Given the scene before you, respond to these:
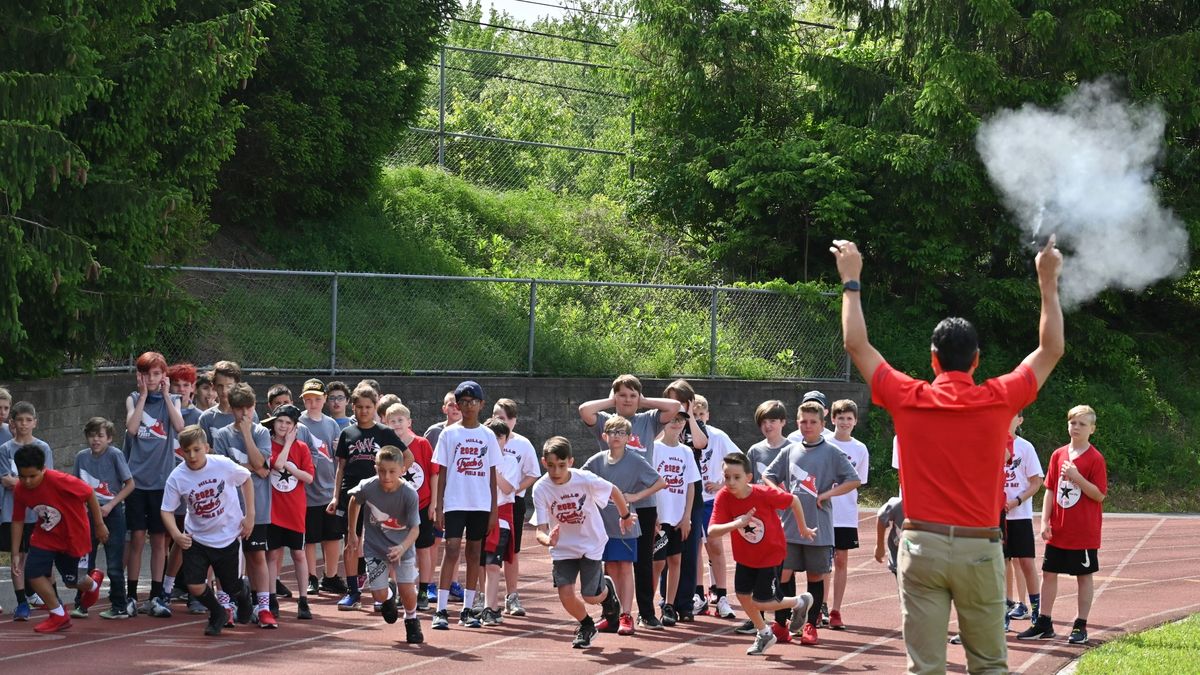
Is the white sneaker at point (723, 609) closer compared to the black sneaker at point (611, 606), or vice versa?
the black sneaker at point (611, 606)

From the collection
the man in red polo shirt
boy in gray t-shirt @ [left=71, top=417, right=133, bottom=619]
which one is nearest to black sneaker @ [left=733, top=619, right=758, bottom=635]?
boy in gray t-shirt @ [left=71, top=417, right=133, bottom=619]

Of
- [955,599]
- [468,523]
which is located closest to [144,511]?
[468,523]

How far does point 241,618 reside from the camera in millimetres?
10453

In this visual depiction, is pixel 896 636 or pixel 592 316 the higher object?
pixel 592 316

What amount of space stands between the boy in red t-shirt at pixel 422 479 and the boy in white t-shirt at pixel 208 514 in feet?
4.88

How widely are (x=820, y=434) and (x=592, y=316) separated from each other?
9900mm

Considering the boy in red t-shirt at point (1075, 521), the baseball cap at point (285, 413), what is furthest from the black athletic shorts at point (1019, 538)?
the baseball cap at point (285, 413)

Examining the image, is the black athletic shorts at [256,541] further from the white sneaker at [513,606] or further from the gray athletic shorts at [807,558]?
the gray athletic shorts at [807,558]

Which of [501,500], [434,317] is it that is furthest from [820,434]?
[434,317]

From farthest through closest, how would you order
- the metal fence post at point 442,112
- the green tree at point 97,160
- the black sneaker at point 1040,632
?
the metal fence post at point 442,112 → the green tree at point 97,160 → the black sneaker at point 1040,632

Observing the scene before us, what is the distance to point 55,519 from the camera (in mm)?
10445

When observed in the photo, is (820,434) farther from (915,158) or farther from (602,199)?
(602,199)

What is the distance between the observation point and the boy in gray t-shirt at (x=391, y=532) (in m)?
9.81

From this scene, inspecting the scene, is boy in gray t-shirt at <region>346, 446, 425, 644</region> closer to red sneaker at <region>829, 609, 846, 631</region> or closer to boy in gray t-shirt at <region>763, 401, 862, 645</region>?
boy in gray t-shirt at <region>763, 401, 862, 645</region>
